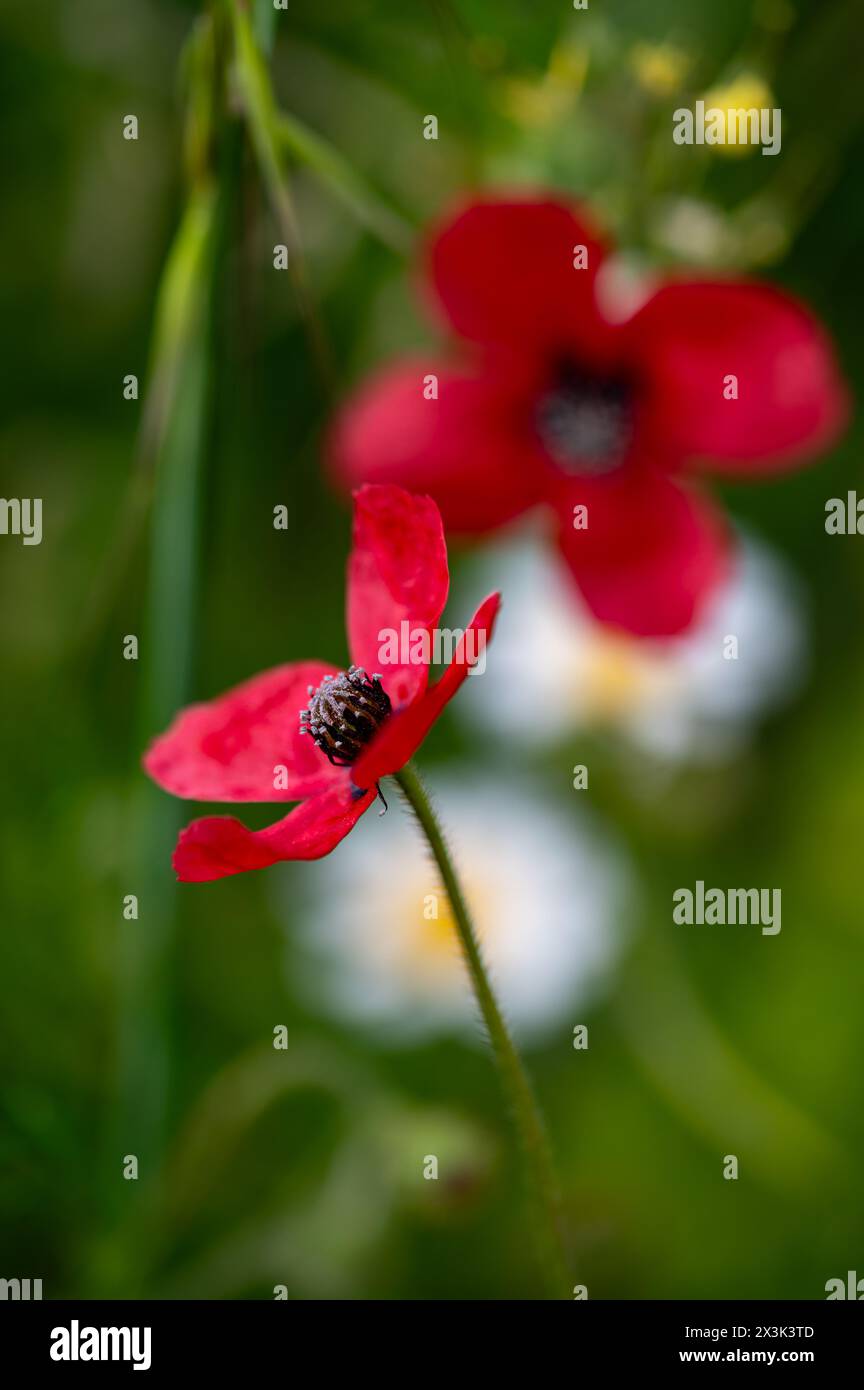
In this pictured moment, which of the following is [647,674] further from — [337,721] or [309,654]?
[337,721]

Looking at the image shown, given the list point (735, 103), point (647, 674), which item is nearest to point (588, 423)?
point (735, 103)

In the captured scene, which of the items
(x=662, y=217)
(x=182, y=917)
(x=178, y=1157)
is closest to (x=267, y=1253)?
(x=178, y=1157)

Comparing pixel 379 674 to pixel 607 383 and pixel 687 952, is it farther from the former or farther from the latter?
pixel 687 952

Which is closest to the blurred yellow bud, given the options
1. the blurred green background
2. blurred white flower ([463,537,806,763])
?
the blurred green background

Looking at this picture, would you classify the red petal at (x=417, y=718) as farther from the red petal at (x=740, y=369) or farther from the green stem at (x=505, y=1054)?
the red petal at (x=740, y=369)
